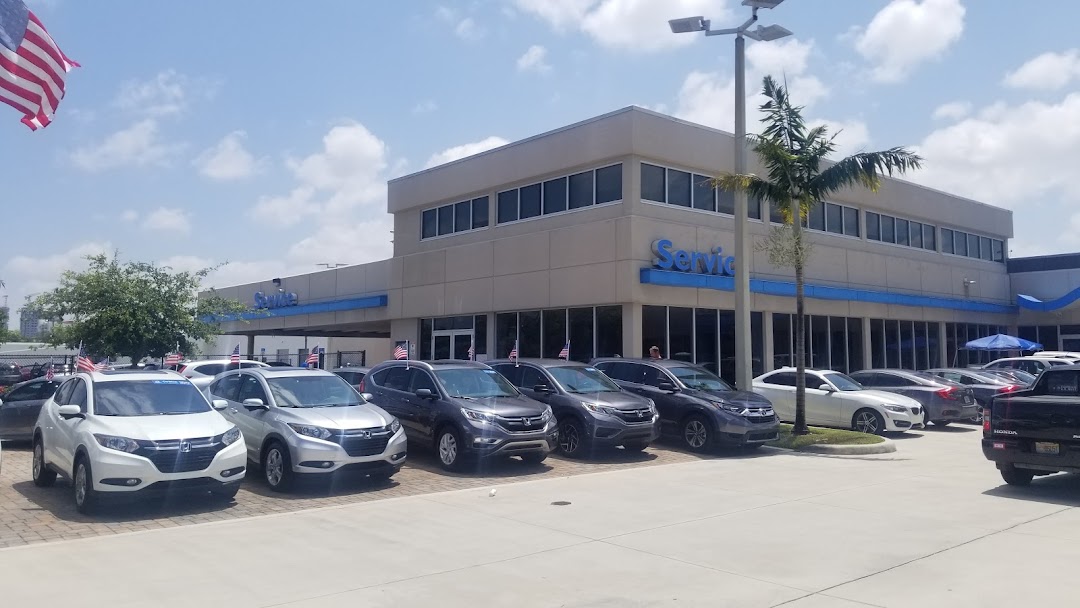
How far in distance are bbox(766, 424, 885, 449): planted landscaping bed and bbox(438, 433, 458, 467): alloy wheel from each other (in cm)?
720

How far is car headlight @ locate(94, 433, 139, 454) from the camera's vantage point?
9.42 metres

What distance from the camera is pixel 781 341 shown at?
25.9m

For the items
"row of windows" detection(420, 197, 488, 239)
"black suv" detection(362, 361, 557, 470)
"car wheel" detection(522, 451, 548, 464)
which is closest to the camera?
"black suv" detection(362, 361, 557, 470)

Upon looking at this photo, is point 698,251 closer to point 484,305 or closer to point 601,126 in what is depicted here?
point 601,126

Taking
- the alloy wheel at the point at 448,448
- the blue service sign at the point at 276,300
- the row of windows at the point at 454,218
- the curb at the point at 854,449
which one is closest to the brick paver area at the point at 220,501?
the alloy wheel at the point at 448,448

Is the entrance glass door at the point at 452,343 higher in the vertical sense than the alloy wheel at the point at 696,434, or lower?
higher

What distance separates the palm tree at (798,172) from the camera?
18.1 m

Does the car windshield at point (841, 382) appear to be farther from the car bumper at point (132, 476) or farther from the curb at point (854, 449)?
the car bumper at point (132, 476)

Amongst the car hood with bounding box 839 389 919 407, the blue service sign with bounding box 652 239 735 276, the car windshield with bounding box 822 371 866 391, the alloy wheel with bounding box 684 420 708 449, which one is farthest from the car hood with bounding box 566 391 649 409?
the blue service sign with bounding box 652 239 735 276

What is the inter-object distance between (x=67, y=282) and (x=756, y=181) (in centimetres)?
1683

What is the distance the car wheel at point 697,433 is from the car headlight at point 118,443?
10.00 m

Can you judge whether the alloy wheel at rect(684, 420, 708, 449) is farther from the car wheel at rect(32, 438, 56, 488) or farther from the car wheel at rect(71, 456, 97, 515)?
the car wheel at rect(32, 438, 56, 488)

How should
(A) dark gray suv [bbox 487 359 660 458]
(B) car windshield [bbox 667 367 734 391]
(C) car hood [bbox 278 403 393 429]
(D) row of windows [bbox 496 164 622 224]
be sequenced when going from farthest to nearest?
(D) row of windows [bbox 496 164 622 224], (B) car windshield [bbox 667 367 734 391], (A) dark gray suv [bbox 487 359 660 458], (C) car hood [bbox 278 403 393 429]

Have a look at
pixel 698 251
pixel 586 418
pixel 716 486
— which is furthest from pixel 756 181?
pixel 716 486
